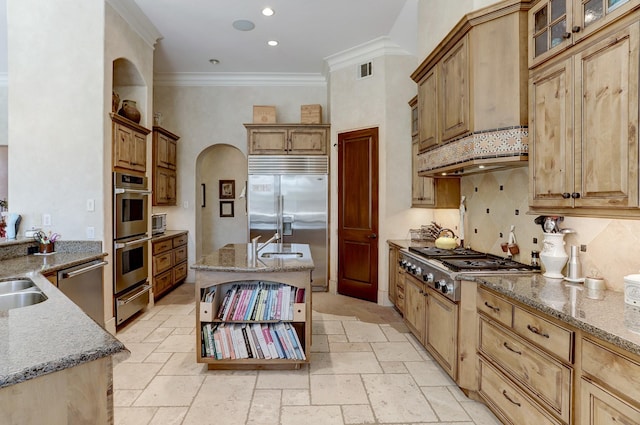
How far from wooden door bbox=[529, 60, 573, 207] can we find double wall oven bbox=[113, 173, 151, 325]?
141 inches

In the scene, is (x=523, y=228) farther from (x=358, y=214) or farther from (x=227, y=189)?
(x=227, y=189)

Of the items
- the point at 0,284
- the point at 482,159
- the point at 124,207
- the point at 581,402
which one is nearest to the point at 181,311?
the point at 124,207

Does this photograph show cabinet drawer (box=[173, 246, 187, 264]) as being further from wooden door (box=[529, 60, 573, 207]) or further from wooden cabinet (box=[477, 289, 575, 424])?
wooden door (box=[529, 60, 573, 207])

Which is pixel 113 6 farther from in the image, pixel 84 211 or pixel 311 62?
pixel 311 62

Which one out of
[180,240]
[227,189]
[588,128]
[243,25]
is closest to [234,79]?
[243,25]

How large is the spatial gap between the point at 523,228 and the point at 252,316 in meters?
2.14

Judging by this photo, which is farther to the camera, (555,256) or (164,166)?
(164,166)

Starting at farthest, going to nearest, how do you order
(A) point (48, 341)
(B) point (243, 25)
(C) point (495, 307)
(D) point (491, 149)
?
(B) point (243, 25) < (D) point (491, 149) < (C) point (495, 307) < (A) point (48, 341)

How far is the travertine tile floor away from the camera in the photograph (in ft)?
7.23

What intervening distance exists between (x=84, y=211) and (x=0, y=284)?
4.73 ft

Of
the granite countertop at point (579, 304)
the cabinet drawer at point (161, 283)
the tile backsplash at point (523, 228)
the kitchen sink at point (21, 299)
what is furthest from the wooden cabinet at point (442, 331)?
the cabinet drawer at point (161, 283)

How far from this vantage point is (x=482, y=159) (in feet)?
7.78

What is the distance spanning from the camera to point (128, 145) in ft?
12.4

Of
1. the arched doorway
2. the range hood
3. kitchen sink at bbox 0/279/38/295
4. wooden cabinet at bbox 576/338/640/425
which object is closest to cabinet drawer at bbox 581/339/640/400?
wooden cabinet at bbox 576/338/640/425
